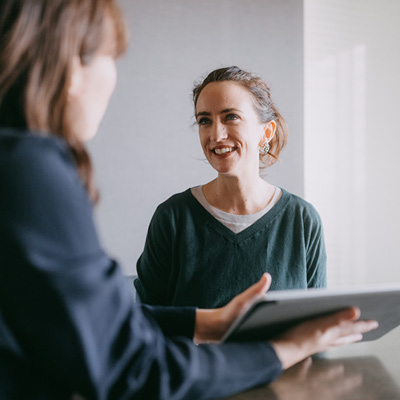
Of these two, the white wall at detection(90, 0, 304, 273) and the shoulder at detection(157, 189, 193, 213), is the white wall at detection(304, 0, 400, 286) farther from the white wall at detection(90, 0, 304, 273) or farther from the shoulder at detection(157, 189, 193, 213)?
the shoulder at detection(157, 189, 193, 213)

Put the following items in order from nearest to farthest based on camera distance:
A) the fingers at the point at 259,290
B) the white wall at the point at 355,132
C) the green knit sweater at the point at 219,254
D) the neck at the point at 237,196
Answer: the fingers at the point at 259,290, the green knit sweater at the point at 219,254, the neck at the point at 237,196, the white wall at the point at 355,132

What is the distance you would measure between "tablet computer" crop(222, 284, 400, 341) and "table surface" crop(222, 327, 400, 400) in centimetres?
10

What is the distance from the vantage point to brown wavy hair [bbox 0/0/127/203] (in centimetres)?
59

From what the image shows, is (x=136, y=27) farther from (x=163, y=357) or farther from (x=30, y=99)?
(x=163, y=357)

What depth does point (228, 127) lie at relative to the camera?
1.62 meters

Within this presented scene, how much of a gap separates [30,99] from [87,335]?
1.03 ft

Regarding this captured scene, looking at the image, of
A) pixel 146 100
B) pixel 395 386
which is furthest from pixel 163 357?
pixel 146 100

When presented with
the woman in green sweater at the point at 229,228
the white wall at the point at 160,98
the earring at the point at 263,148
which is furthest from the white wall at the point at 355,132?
the woman in green sweater at the point at 229,228

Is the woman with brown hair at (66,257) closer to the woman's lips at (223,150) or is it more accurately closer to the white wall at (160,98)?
the woman's lips at (223,150)

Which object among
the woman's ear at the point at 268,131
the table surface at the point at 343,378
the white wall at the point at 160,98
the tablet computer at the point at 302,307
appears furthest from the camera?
the white wall at the point at 160,98

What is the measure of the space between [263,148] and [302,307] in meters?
1.15

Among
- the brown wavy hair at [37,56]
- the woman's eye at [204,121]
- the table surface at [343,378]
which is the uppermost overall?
the brown wavy hair at [37,56]

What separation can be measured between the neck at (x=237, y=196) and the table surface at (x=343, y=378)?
67 cm

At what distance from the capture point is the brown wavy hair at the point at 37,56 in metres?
0.59
